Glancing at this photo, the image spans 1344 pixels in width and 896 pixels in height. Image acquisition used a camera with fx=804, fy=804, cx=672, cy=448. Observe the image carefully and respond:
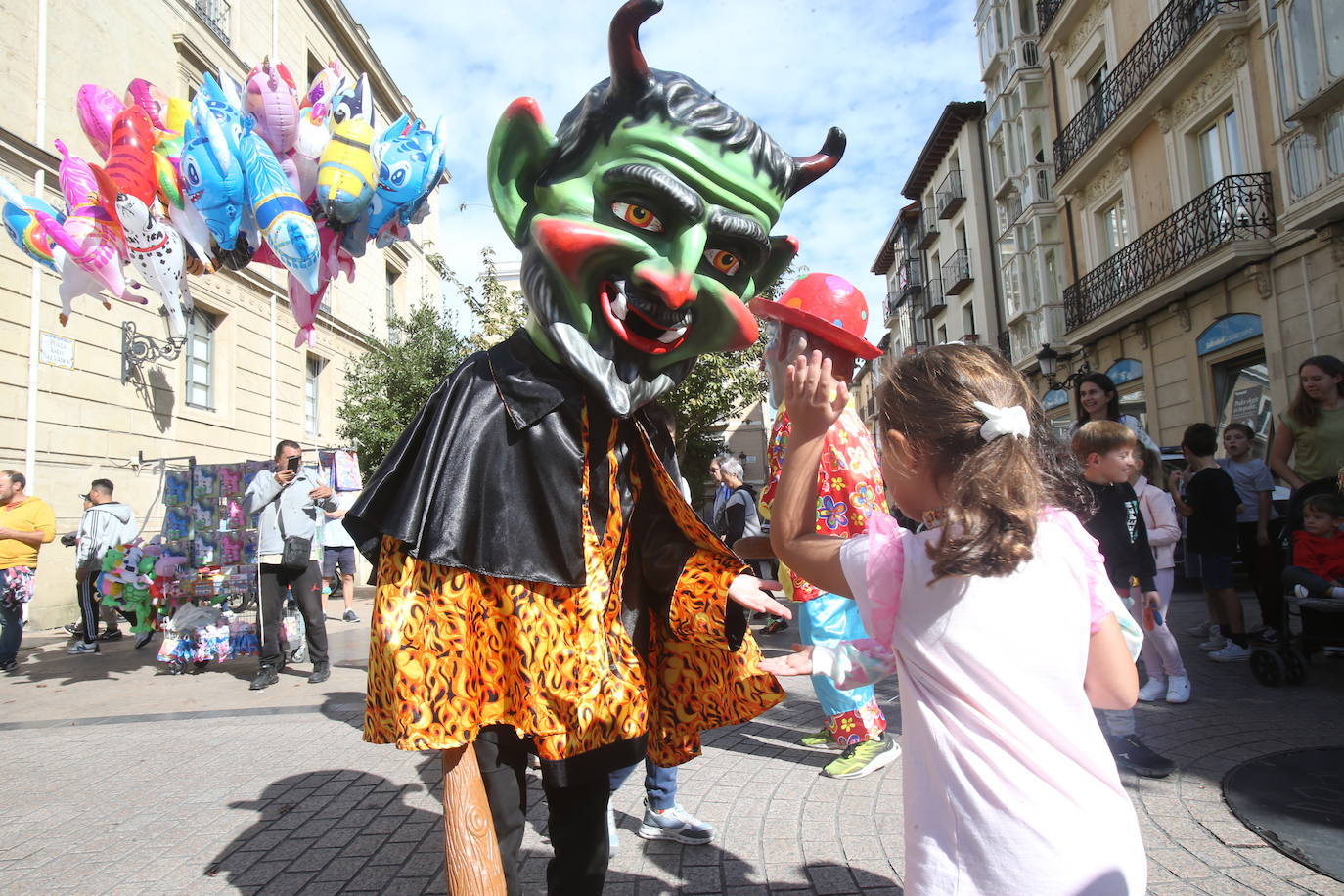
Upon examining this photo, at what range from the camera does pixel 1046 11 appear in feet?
59.4

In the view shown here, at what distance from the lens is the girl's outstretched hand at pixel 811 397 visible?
145 centimetres

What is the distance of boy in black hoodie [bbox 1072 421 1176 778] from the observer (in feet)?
10.7

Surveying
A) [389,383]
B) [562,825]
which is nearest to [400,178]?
[562,825]

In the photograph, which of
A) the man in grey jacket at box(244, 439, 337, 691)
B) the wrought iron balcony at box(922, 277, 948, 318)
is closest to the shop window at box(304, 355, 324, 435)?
the man in grey jacket at box(244, 439, 337, 691)

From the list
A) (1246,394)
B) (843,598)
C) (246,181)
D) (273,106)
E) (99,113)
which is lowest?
(843,598)

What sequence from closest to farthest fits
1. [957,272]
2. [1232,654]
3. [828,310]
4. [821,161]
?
1. [821,161]
2. [828,310]
3. [1232,654]
4. [957,272]

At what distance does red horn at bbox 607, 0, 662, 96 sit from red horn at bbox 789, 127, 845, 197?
47 cm

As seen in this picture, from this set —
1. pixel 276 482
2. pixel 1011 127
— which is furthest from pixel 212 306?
pixel 1011 127

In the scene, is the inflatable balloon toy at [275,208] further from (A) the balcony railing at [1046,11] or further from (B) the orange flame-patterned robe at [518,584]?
(A) the balcony railing at [1046,11]

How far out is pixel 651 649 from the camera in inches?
81.5

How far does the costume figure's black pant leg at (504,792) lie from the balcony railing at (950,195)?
89.5 ft

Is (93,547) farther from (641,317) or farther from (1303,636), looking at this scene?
(1303,636)

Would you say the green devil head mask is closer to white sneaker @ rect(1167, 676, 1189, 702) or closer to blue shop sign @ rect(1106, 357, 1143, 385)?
white sneaker @ rect(1167, 676, 1189, 702)

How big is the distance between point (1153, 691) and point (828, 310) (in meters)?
3.29
